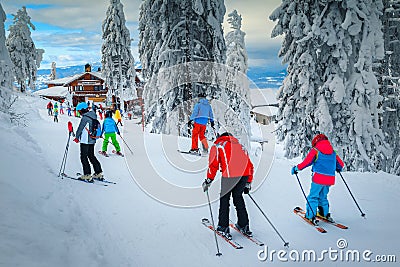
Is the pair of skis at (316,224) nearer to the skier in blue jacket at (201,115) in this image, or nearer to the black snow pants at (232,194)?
the black snow pants at (232,194)

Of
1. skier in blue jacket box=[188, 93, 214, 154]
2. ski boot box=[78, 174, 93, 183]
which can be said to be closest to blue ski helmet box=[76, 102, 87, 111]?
ski boot box=[78, 174, 93, 183]

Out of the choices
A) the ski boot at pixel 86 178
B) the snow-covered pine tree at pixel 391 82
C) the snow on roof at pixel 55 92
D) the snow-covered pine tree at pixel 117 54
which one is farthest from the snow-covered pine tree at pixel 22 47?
the snow-covered pine tree at pixel 391 82

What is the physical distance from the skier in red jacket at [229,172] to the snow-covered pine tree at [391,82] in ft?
44.3

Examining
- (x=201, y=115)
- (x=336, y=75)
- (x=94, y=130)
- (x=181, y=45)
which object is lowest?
(x=94, y=130)

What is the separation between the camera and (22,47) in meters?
42.8

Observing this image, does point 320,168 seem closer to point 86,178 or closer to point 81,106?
point 86,178

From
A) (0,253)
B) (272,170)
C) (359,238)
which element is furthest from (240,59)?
(0,253)

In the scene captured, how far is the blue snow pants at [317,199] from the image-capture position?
231 inches

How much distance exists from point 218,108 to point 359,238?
442 inches

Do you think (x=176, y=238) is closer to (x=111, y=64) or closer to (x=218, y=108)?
(x=218, y=108)

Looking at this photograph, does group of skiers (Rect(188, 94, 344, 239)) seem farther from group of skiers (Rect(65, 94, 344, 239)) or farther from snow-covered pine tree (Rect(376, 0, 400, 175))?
snow-covered pine tree (Rect(376, 0, 400, 175))

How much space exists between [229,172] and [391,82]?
1544 centimetres

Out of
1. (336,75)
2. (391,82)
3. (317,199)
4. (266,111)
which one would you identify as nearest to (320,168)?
(317,199)

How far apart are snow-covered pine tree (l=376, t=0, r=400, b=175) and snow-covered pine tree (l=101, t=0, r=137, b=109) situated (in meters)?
28.9
